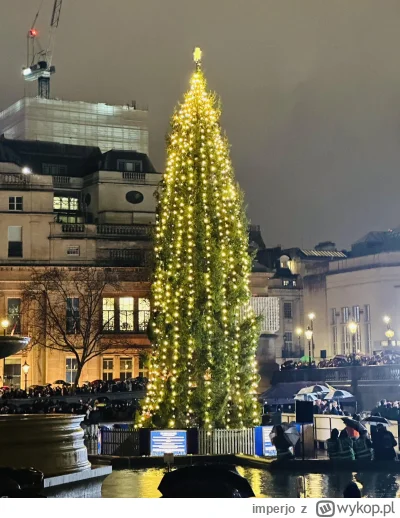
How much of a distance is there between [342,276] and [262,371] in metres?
30.2

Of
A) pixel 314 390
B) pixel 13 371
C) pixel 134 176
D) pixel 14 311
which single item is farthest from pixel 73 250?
pixel 314 390

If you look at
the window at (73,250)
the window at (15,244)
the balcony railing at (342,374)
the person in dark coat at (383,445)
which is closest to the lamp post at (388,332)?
the balcony railing at (342,374)

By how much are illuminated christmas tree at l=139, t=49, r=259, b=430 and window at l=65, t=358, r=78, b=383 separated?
4496 centimetres

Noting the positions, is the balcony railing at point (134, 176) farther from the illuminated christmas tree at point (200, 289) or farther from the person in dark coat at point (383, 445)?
the person in dark coat at point (383, 445)

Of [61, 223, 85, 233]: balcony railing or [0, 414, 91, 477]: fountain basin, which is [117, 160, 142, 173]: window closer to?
[61, 223, 85, 233]: balcony railing

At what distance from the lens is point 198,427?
29.0 metres

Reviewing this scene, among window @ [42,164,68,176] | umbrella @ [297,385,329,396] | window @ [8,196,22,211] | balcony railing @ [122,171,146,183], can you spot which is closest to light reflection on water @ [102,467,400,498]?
umbrella @ [297,385,329,396]

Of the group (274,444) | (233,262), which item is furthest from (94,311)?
(274,444)

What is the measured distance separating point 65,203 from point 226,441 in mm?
55695

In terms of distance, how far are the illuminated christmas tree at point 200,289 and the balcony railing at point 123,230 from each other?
154ft

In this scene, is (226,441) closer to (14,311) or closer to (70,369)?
(14,311)
